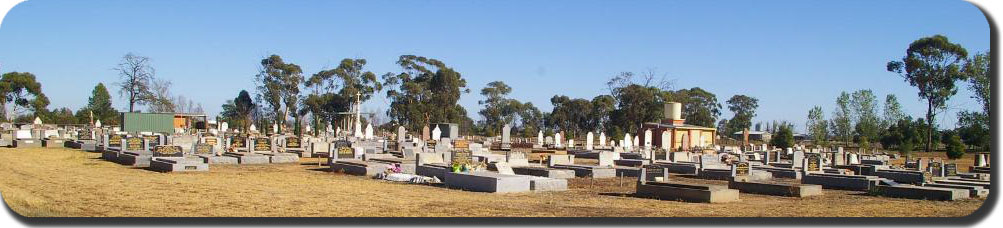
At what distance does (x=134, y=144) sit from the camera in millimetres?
25984

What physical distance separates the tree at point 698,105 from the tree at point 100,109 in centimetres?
4629

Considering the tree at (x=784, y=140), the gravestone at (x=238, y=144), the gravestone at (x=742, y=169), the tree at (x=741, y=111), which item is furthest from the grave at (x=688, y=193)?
the tree at (x=741, y=111)

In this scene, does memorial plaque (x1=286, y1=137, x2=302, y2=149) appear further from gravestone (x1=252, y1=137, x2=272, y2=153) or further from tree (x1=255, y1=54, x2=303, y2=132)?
tree (x1=255, y1=54, x2=303, y2=132)

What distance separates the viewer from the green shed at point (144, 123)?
43.7m

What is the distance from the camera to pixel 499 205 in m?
13.4

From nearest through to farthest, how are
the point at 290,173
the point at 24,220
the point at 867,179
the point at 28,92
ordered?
the point at 24,220, the point at 867,179, the point at 290,173, the point at 28,92

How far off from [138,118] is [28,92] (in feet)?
82.9

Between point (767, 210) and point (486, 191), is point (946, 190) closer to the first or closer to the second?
point (767, 210)

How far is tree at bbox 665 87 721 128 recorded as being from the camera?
83.2 m

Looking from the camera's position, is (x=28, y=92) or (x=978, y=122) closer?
(x=978, y=122)

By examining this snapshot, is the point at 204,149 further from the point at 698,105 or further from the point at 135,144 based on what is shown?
the point at 698,105

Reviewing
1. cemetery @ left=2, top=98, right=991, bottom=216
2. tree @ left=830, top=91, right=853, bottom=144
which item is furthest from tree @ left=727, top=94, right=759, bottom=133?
cemetery @ left=2, top=98, right=991, bottom=216

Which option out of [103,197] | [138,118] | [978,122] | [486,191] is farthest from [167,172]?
[978,122]

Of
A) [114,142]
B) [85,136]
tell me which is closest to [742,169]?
[114,142]
